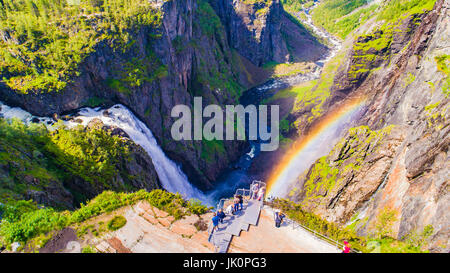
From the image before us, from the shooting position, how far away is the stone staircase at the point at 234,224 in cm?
1888

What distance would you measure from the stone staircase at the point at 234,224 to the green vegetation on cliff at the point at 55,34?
36.6m

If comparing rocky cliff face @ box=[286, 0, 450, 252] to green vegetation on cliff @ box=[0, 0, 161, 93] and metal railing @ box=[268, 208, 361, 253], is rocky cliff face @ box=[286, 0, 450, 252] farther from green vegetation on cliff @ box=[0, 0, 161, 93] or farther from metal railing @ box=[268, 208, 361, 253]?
green vegetation on cliff @ box=[0, 0, 161, 93]

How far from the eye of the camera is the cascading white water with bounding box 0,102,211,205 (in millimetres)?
38844

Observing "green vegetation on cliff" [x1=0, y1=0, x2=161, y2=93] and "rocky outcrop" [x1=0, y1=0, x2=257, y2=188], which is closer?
"green vegetation on cliff" [x1=0, y1=0, x2=161, y2=93]

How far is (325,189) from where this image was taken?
40344 mm

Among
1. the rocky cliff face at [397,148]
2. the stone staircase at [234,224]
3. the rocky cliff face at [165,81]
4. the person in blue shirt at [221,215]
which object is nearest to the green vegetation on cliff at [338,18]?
the rocky cliff face at [165,81]

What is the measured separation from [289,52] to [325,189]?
114664 mm

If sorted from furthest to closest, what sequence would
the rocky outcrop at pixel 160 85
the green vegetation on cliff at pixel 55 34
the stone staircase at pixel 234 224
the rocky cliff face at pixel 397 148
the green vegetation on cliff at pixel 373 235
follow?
the rocky outcrop at pixel 160 85 → the green vegetation on cliff at pixel 55 34 → the rocky cliff face at pixel 397 148 → the stone staircase at pixel 234 224 → the green vegetation on cliff at pixel 373 235

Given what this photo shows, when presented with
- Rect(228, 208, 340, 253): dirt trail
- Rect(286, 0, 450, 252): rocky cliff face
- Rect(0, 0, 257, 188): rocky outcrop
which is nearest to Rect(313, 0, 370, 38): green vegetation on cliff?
Rect(0, 0, 257, 188): rocky outcrop

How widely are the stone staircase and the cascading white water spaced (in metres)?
25.6

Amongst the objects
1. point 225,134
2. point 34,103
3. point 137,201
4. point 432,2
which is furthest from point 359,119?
point 34,103

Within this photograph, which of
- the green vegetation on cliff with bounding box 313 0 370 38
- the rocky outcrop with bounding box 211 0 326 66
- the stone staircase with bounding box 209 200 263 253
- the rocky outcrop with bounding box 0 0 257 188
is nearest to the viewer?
the stone staircase with bounding box 209 200 263 253

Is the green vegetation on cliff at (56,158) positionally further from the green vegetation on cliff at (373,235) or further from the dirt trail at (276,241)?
the green vegetation on cliff at (373,235)
